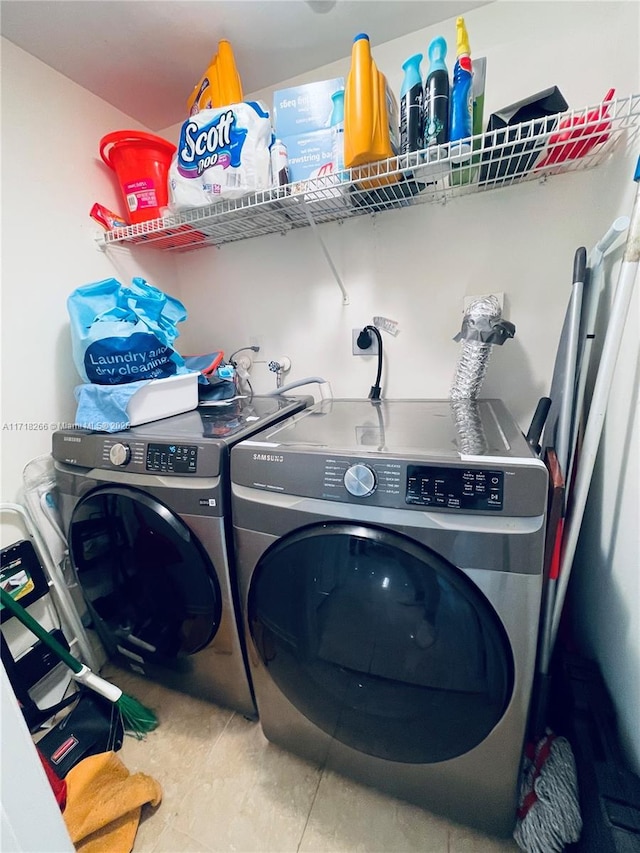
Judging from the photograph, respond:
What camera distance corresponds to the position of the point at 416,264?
1.28 meters

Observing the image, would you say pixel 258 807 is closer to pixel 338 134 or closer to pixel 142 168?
pixel 338 134

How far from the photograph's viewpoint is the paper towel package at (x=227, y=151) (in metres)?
1.01

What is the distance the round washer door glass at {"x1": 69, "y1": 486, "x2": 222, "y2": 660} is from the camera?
3.10 feet

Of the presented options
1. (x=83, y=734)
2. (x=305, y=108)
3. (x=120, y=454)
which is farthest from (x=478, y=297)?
(x=83, y=734)

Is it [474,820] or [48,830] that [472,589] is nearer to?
[474,820]

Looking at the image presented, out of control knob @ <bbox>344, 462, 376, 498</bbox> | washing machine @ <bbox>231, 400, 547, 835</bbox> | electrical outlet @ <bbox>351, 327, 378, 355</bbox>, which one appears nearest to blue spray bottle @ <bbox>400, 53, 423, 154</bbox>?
electrical outlet @ <bbox>351, 327, 378, 355</bbox>

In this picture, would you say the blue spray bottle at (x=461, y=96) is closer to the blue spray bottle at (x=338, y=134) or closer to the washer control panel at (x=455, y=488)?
the blue spray bottle at (x=338, y=134)

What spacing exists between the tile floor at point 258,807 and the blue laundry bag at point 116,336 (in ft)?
4.05

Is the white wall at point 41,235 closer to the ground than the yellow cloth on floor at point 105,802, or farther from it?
farther from it

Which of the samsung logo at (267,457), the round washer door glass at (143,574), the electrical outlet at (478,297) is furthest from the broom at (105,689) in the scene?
the electrical outlet at (478,297)

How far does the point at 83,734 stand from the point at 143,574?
59 cm

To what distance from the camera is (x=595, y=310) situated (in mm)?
934

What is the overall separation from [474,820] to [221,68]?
230cm

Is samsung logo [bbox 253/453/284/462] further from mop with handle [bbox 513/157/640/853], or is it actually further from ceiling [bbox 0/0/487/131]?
ceiling [bbox 0/0/487/131]
